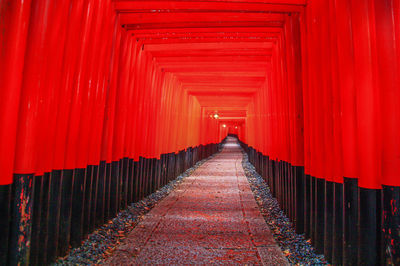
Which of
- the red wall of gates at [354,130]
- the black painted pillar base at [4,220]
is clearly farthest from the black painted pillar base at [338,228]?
the black painted pillar base at [4,220]

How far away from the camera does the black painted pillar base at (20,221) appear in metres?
2.28

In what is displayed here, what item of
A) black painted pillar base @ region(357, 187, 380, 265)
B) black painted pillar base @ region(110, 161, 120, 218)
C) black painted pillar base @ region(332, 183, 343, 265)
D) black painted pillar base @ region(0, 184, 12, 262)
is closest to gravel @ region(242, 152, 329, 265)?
black painted pillar base @ region(332, 183, 343, 265)

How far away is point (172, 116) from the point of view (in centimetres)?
914

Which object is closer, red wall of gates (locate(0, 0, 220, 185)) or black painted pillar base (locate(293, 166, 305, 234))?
red wall of gates (locate(0, 0, 220, 185))

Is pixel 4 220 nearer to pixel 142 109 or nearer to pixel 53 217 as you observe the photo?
pixel 53 217

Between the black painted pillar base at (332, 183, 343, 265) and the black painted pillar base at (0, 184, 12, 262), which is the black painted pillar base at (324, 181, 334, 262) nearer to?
the black painted pillar base at (332, 183, 343, 265)

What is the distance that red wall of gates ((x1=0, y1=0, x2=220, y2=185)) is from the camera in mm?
2158

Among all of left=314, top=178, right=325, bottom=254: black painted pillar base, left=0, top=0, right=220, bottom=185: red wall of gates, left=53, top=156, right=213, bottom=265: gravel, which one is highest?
left=0, top=0, right=220, bottom=185: red wall of gates

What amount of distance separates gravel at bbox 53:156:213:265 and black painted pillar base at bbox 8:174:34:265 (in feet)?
2.22

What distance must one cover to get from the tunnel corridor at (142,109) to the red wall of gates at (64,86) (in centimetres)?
1

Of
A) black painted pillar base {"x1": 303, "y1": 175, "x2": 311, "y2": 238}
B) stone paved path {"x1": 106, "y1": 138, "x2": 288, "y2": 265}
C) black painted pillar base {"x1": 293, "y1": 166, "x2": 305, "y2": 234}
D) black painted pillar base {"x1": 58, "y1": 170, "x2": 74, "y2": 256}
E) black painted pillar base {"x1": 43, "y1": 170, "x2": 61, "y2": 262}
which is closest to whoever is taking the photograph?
black painted pillar base {"x1": 43, "y1": 170, "x2": 61, "y2": 262}

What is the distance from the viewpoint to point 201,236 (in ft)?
12.8

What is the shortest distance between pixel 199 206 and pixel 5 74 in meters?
4.56

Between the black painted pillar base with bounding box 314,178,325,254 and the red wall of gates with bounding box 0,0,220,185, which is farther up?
the red wall of gates with bounding box 0,0,220,185
